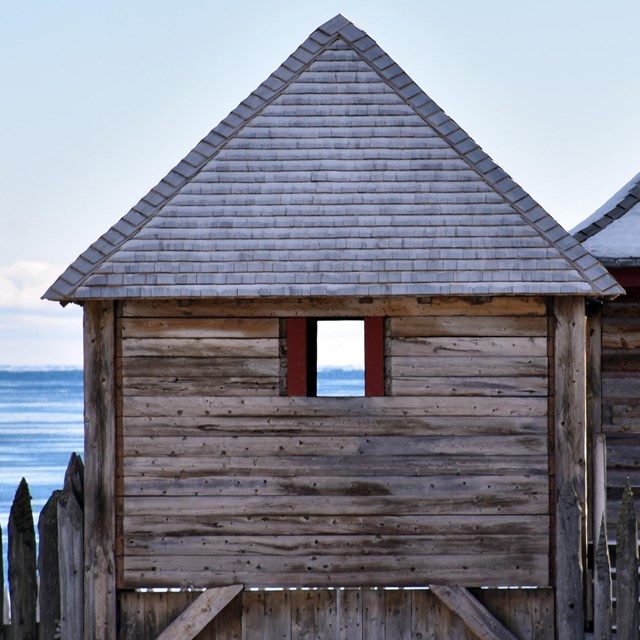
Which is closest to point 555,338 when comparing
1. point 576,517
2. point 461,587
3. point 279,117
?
point 576,517

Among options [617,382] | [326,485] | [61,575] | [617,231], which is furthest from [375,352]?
[61,575]

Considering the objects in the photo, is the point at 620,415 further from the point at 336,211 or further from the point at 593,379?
the point at 336,211

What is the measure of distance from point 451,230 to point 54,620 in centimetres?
495

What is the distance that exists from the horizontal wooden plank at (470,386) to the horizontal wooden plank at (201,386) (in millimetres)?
1193

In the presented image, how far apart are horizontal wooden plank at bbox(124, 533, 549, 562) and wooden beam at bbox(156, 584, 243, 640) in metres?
0.34

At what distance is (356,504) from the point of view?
513 inches

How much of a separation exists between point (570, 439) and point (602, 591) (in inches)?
61.7

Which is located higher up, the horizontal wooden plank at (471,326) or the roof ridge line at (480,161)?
the roof ridge line at (480,161)

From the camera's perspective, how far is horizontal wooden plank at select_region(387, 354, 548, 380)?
13.1 metres

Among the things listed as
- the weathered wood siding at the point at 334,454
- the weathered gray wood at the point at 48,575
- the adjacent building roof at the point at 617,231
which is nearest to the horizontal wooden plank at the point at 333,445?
the weathered wood siding at the point at 334,454

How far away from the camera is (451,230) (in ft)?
43.2

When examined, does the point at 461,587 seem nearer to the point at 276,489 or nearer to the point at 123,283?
the point at 276,489

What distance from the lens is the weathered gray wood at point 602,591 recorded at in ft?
39.5

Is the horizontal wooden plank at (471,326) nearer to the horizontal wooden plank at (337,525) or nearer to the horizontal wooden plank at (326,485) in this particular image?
the horizontal wooden plank at (326,485)
